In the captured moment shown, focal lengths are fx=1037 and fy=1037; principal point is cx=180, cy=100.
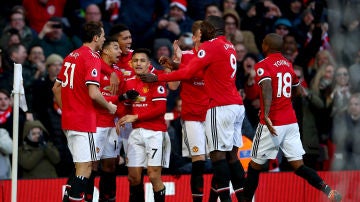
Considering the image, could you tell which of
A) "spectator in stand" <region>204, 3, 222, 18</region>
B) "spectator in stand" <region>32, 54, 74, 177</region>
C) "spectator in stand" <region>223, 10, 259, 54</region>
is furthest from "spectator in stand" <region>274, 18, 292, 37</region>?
"spectator in stand" <region>32, 54, 74, 177</region>

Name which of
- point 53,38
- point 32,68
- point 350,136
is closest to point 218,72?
point 350,136

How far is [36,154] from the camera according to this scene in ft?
52.5

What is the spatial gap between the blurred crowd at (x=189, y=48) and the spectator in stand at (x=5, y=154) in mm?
15

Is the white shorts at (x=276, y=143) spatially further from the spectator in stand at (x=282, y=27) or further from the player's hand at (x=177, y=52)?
→ the spectator in stand at (x=282, y=27)

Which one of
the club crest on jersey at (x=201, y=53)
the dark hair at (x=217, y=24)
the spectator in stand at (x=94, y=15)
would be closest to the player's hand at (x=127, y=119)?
the club crest on jersey at (x=201, y=53)

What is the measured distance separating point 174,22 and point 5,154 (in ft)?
15.6

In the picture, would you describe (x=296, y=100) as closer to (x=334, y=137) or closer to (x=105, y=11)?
(x=334, y=137)

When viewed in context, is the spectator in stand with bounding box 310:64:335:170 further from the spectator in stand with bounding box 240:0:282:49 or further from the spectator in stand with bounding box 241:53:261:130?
the spectator in stand with bounding box 240:0:282:49


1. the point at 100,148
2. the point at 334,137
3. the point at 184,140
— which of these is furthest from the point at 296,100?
the point at 100,148

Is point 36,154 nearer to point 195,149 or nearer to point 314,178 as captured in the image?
point 195,149

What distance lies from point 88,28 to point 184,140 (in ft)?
7.11

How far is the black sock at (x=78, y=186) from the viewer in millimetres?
12938

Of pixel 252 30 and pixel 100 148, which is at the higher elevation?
pixel 252 30

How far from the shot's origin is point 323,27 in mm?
18438
